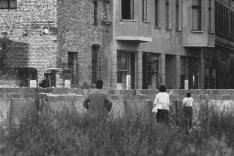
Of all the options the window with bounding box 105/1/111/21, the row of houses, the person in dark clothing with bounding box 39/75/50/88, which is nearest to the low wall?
the person in dark clothing with bounding box 39/75/50/88

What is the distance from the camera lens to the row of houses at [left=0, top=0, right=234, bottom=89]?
138 ft

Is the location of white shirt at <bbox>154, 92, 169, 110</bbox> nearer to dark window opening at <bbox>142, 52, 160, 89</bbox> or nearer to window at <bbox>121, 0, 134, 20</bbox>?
window at <bbox>121, 0, 134, 20</bbox>

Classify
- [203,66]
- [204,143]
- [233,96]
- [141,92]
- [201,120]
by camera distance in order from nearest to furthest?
[204,143] < [201,120] < [233,96] < [141,92] < [203,66]

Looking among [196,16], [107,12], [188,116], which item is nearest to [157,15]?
[196,16]

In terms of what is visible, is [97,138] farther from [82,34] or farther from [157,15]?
[157,15]

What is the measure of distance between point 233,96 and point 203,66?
106 ft

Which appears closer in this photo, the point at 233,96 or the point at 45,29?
the point at 233,96

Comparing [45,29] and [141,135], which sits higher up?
[45,29]

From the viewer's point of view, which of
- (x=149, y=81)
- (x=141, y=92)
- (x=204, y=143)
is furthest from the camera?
(x=149, y=81)

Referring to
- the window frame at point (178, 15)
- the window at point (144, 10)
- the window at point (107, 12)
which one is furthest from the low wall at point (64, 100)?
the window frame at point (178, 15)

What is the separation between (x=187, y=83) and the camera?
56.2 m

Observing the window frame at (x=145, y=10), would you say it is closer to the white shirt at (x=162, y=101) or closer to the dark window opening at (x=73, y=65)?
the dark window opening at (x=73, y=65)

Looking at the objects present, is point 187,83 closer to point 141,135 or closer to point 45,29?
point 45,29

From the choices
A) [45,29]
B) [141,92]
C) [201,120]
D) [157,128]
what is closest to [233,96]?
[141,92]
